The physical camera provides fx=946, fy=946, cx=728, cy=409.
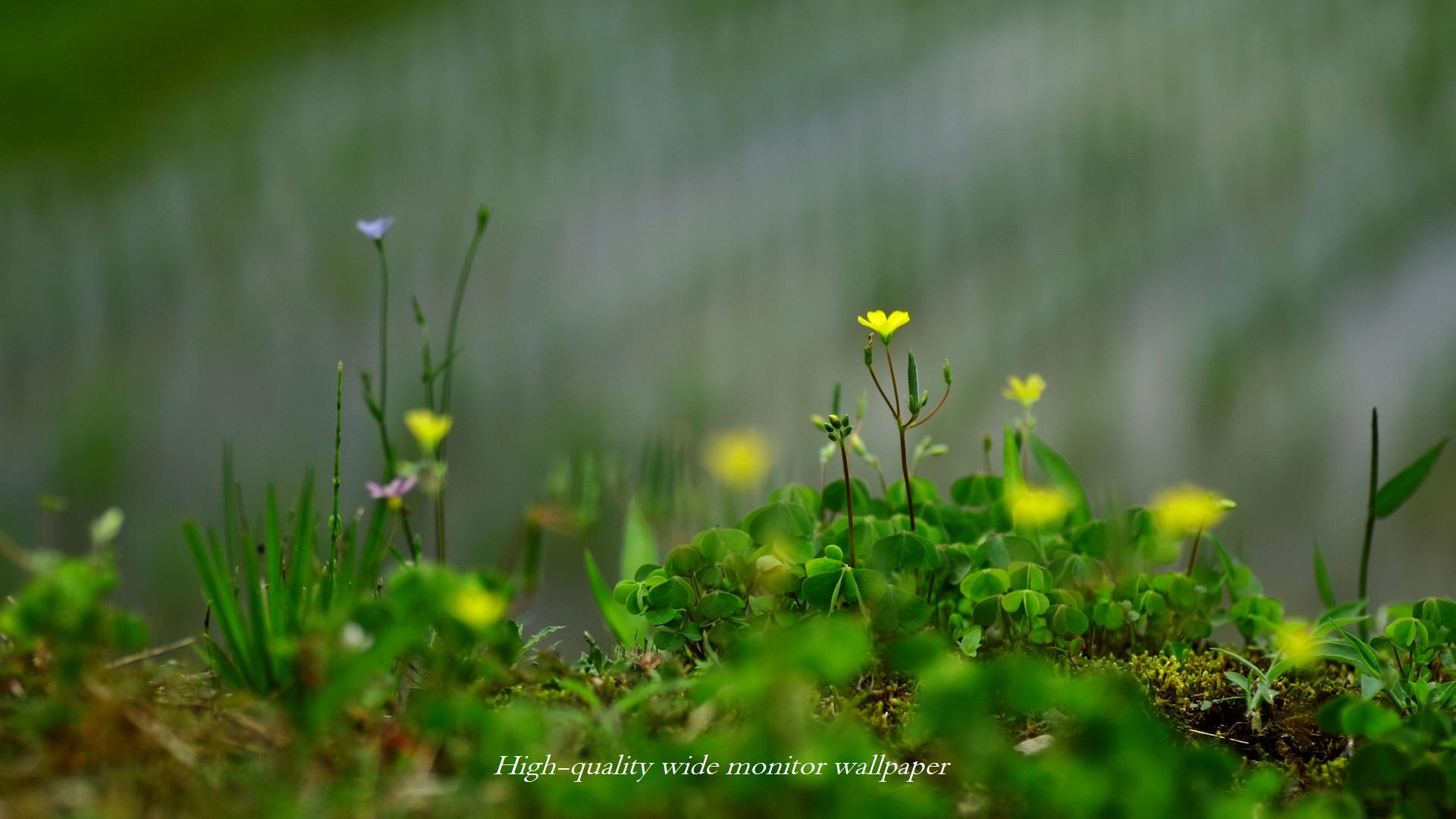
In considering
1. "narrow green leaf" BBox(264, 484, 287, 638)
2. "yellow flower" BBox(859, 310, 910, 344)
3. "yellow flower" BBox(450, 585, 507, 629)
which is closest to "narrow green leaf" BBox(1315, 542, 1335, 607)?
"yellow flower" BBox(859, 310, 910, 344)

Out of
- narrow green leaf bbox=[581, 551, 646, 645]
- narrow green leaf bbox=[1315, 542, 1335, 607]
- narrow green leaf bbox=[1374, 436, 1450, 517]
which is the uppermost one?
narrow green leaf bbox=[1374, 436, 1450, 517]

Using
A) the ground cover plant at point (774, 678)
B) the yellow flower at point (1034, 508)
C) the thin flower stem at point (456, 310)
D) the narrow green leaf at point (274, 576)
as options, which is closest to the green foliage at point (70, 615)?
the ground cover plant at point (774, 678)

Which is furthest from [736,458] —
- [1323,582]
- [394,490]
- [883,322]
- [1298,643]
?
[1323,582]

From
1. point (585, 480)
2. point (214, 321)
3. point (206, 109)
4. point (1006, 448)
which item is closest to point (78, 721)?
point (585, 480)

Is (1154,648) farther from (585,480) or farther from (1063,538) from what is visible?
(585,480)

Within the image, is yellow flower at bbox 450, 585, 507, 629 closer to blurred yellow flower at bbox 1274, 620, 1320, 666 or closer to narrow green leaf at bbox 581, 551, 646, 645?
narrow green leaf at bbox 581, 551, 646, 645

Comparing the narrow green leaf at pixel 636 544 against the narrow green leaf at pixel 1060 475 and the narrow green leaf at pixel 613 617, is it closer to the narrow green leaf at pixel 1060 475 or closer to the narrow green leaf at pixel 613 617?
the narrow green leaf at pixel 613 617
